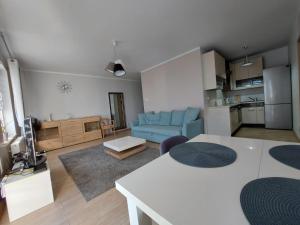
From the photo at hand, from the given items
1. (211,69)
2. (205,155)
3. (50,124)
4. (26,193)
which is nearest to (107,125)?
(50,124)

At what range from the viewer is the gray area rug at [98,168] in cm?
207

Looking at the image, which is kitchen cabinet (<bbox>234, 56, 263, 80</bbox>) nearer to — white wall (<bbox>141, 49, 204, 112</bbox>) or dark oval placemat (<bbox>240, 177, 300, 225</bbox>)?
white wall (<bbox>141, 49, 204, 112</bbox>)

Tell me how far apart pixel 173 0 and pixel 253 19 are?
1.80 m

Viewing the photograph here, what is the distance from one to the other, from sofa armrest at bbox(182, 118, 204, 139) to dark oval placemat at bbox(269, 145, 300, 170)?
7.33ft

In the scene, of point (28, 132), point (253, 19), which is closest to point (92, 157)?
point (28, 132)

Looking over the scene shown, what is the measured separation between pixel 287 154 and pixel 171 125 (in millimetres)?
3319

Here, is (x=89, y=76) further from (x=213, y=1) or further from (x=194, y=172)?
(x=194, y=172)

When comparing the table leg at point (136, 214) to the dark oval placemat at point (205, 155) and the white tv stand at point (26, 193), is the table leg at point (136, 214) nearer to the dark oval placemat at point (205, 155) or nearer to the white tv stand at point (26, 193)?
the dark oval placemat at point (205, 155)

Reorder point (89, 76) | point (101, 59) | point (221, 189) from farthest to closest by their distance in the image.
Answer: point (89, 76) < point (101, 59) < point (221, 189)

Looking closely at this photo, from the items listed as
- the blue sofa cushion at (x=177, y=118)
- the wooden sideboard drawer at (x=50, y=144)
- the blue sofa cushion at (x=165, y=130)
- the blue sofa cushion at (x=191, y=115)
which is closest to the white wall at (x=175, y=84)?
the blue sofa cushion at (x=191, y=115)

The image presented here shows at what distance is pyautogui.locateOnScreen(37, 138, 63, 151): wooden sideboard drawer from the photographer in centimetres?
416

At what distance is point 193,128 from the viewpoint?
3.43 metres

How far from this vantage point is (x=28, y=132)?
175cm

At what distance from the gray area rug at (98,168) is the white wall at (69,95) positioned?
2.12m
